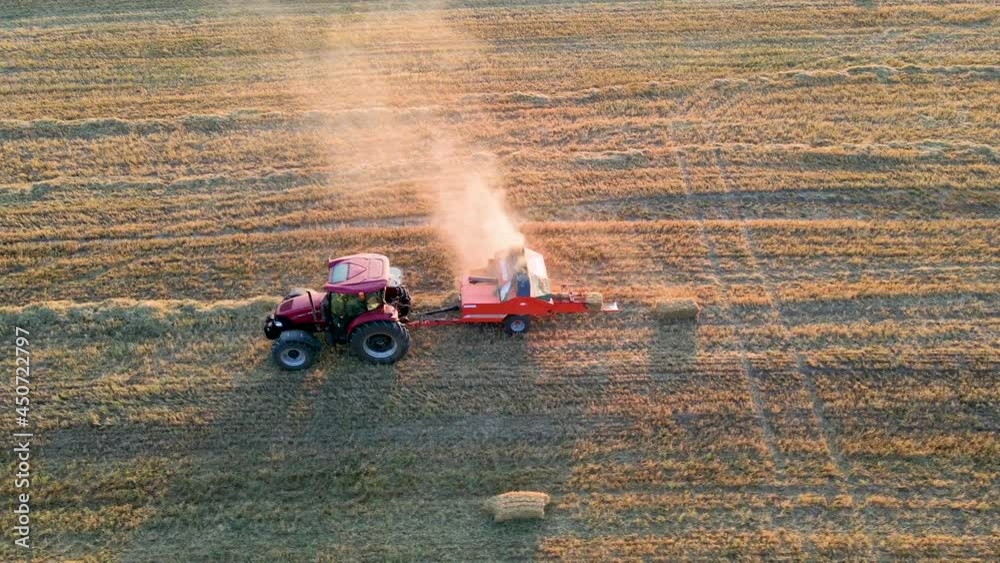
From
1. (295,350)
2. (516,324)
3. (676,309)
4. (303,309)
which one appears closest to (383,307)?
(303,309)

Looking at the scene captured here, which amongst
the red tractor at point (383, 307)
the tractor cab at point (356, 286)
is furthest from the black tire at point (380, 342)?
the tractor cab at point (356, 286)

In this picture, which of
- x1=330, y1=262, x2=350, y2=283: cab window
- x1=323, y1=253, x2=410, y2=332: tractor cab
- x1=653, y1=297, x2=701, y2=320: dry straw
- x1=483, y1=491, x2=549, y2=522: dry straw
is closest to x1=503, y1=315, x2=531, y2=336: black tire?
x1=323, y1=253, x2=410, y2=332: tractor cab

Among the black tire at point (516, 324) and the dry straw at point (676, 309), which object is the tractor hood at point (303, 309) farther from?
the dry straw at point (676, 309)

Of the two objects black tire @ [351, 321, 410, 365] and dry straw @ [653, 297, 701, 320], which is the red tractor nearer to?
black tire @ [351, 321, 410, 365]

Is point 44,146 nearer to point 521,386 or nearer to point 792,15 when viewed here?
point 521,386

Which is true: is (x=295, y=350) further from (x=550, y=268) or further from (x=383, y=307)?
(x=550, y=268)

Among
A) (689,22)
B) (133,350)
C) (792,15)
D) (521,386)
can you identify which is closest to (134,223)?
(133,350)

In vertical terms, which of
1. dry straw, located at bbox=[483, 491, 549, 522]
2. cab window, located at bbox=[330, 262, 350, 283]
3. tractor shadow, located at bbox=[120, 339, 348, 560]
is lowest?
dry straw, located at bbox=[483, 491, 549, 522]
